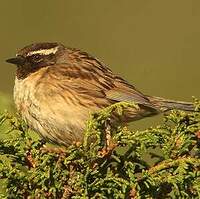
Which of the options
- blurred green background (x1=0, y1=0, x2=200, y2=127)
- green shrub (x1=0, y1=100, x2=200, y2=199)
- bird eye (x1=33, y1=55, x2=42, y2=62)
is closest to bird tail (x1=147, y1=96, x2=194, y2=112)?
bird eye (x1=33, y1=55, x2=42, y2=62)

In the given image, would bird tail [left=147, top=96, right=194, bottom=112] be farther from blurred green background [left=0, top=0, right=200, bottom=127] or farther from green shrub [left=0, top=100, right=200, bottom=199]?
blurred green background [left=0, top=0, right=200, bottom=127]

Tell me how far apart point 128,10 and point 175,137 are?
14.5 meters

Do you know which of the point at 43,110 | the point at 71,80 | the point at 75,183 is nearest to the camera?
the point at 75,183

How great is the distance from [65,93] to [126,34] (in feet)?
34.7

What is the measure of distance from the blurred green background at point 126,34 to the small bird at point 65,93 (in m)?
7.03

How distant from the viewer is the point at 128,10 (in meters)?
20.2

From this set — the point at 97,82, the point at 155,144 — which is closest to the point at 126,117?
the point at 97,82

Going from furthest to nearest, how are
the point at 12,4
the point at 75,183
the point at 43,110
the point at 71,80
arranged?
the point at 12,4, the point at 71,80, the point at 43,110, the point at 75,183

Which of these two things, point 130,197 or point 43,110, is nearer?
point 130,197

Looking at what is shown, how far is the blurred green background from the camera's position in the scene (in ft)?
54.9

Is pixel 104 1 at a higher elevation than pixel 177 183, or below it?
below

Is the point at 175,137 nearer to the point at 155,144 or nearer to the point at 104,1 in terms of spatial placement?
the point at 155,144

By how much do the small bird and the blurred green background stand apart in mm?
7031

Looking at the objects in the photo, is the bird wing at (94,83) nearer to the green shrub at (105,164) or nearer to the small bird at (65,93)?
the small bird at (65,93)
